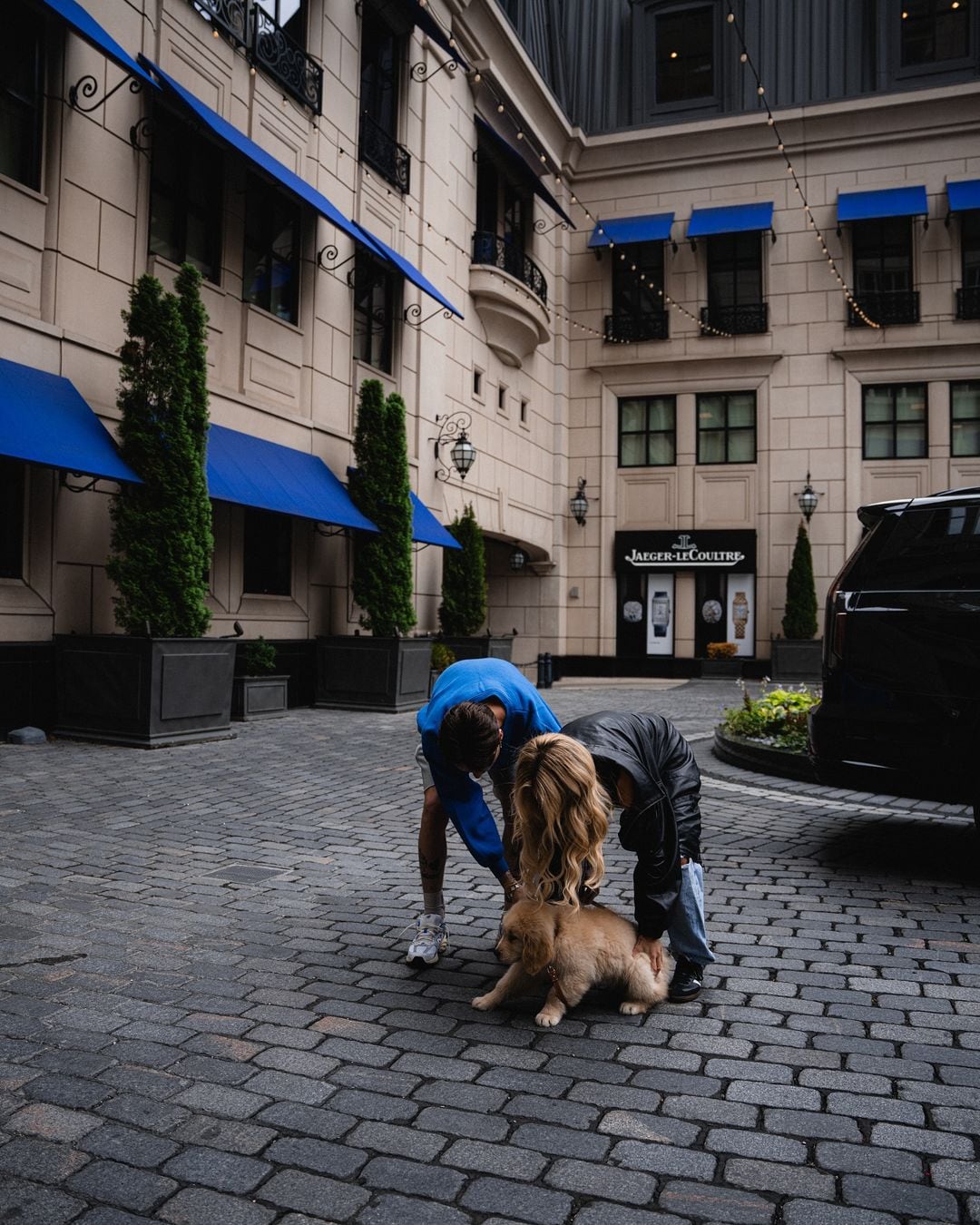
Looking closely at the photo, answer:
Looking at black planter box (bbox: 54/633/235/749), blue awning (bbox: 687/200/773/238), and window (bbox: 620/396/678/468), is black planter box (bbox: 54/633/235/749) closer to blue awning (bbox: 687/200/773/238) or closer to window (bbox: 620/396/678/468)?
window (bbox: 620/396/678/468)

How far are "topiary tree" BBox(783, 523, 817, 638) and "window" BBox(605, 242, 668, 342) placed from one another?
6955mm

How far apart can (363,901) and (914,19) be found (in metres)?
27.6

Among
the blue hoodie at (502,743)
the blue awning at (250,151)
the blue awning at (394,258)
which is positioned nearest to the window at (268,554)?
the blue awning at (250,151)

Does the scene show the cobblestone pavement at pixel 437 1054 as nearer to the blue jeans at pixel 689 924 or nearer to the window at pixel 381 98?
the blue jeans at pixel 689 924

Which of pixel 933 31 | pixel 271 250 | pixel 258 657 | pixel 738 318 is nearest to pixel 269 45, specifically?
pixel 271 250

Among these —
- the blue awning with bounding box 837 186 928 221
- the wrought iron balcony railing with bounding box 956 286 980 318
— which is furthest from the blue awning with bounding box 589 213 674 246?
the wrought iron balcony railing with bounding box 956 286 980 318

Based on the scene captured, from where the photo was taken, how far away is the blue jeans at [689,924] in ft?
12.7

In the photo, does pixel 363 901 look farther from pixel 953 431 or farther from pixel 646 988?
pixel 953 431

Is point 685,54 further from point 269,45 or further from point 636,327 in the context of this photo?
point 269,45

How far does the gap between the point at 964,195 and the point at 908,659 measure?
22.1m

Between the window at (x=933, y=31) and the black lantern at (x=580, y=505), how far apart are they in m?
13.0

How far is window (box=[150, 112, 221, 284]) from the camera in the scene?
1223 centimetres

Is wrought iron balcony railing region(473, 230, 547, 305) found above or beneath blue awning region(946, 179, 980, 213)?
beneath

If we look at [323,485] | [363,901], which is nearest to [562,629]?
[323,485]
